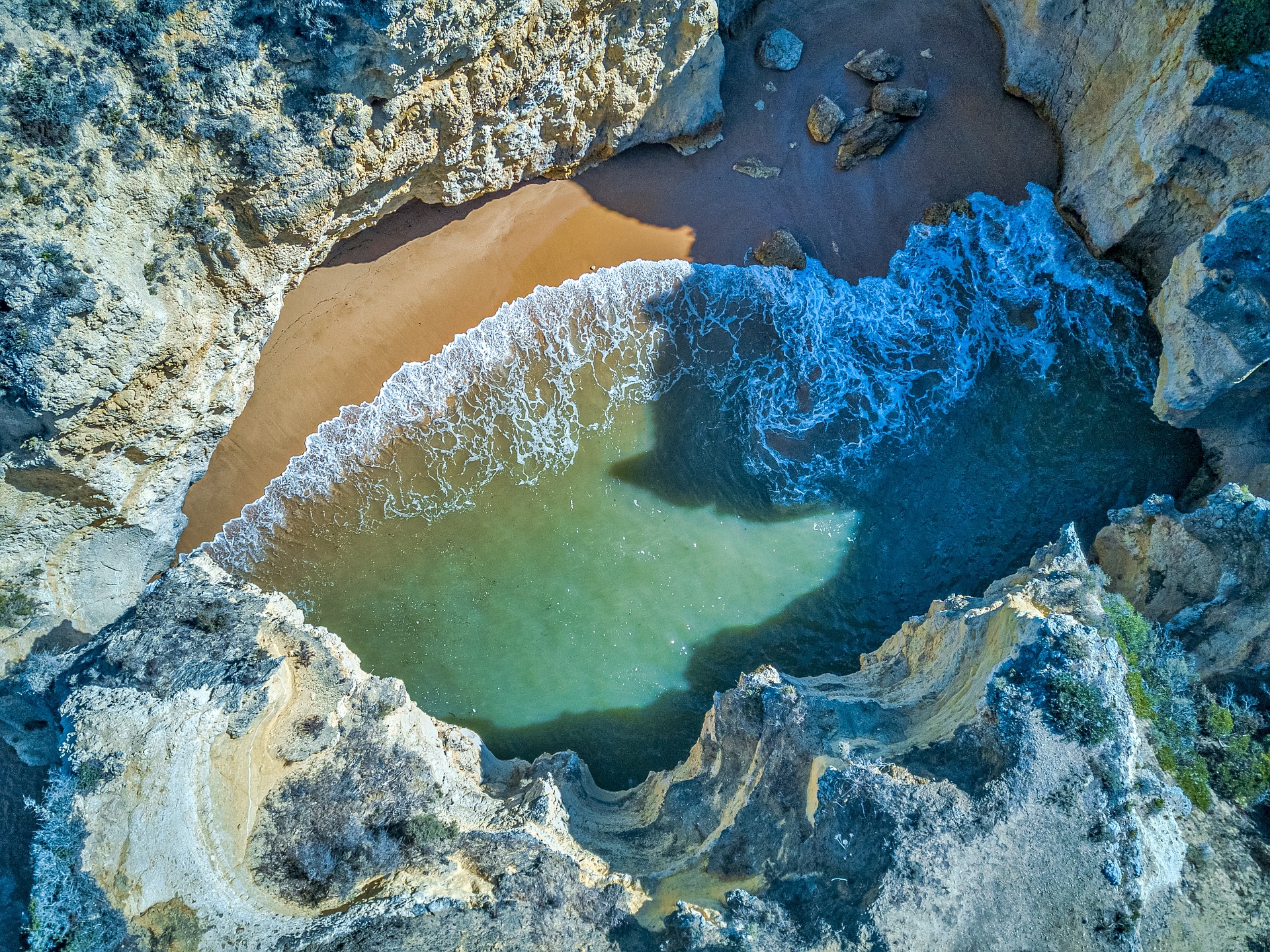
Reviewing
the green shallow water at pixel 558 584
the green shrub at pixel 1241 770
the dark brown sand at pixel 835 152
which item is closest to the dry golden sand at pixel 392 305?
the dark brown sand at pixel 835 152

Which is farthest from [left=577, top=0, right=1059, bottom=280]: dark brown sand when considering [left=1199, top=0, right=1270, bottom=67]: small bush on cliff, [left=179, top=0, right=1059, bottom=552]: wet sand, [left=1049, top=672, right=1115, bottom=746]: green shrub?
[left=1049, top=672, right=1115, bottom=746]: green shrub

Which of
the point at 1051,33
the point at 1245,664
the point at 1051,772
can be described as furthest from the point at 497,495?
the point at 1051,33

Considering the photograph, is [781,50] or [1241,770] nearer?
[1241,770]

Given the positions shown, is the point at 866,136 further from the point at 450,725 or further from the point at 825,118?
the point at 450,725

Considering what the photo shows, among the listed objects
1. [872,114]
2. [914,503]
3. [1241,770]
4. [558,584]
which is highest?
[872,114]

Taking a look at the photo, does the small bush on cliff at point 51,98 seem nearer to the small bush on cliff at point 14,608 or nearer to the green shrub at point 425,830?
the small bush on cliff at point 14,608

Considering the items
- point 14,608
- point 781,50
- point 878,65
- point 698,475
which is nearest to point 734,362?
point 698,475

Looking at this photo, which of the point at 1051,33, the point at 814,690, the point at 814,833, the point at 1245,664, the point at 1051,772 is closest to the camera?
the point at 1051,772

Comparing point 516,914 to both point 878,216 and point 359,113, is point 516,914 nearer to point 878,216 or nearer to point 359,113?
point 359,113
